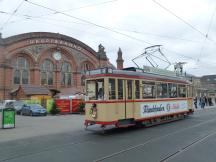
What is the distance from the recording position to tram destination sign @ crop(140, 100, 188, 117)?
17.3 m

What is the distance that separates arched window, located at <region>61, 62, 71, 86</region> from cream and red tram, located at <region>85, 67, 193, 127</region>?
36979 mm

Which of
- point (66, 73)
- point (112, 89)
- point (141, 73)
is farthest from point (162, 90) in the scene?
point (66, 73)

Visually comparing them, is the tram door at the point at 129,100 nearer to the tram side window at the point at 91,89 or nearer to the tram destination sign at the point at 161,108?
the tram destination sign at the point at 161,108

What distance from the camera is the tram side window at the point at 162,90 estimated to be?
62.4ft

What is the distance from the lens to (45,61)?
52.6 m

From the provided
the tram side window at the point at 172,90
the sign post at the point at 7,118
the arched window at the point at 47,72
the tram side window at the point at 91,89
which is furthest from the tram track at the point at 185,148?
the arched window at the point at 47,72

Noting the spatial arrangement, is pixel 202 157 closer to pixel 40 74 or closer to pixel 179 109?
pixel 179 109

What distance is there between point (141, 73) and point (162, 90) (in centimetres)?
284

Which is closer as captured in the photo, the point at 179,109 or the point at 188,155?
the point at 188,155

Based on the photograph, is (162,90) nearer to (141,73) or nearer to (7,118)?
(141,73)

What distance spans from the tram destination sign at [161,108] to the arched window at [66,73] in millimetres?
35327

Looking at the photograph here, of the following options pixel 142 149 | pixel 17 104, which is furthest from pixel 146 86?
pixel 17 104

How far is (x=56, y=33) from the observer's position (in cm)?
5288

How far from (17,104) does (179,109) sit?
22697 millimetres
